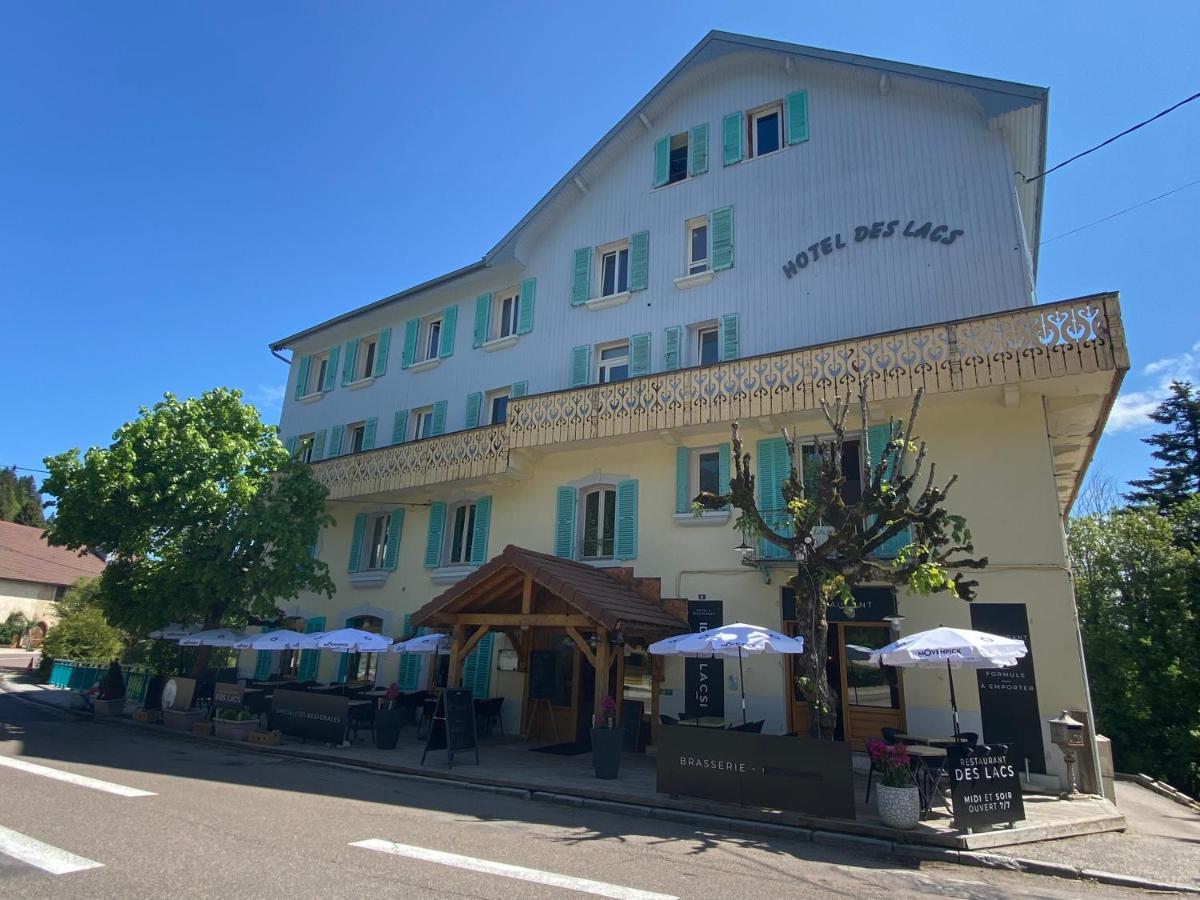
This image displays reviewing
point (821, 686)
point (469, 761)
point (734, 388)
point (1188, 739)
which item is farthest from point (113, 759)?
point (1188, 739)

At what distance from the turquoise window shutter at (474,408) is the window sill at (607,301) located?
161 inches

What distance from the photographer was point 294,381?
2581 cm

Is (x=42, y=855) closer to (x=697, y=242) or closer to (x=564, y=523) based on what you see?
(x=564, y=523)

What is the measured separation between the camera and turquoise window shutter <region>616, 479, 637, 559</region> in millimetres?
15641

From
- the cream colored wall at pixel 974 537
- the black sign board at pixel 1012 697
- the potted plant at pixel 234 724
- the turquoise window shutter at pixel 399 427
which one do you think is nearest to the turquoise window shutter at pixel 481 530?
the cream colored wall at pixel 974 537

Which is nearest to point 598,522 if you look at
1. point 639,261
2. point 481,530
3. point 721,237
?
point 481,530

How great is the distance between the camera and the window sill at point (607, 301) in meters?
18.0

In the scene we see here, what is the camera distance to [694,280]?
55.4ft

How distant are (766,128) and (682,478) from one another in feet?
30.5

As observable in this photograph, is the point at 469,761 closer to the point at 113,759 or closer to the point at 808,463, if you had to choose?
the point at 113,759

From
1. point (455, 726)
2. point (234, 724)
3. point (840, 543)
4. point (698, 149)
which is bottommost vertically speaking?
point (234, 724)

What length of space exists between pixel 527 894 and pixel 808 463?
981cm

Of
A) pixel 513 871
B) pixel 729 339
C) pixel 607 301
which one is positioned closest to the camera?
pixel 513 871

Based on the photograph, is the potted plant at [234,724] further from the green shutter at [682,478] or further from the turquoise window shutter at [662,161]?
the turquoise window shutter at [662,161]
